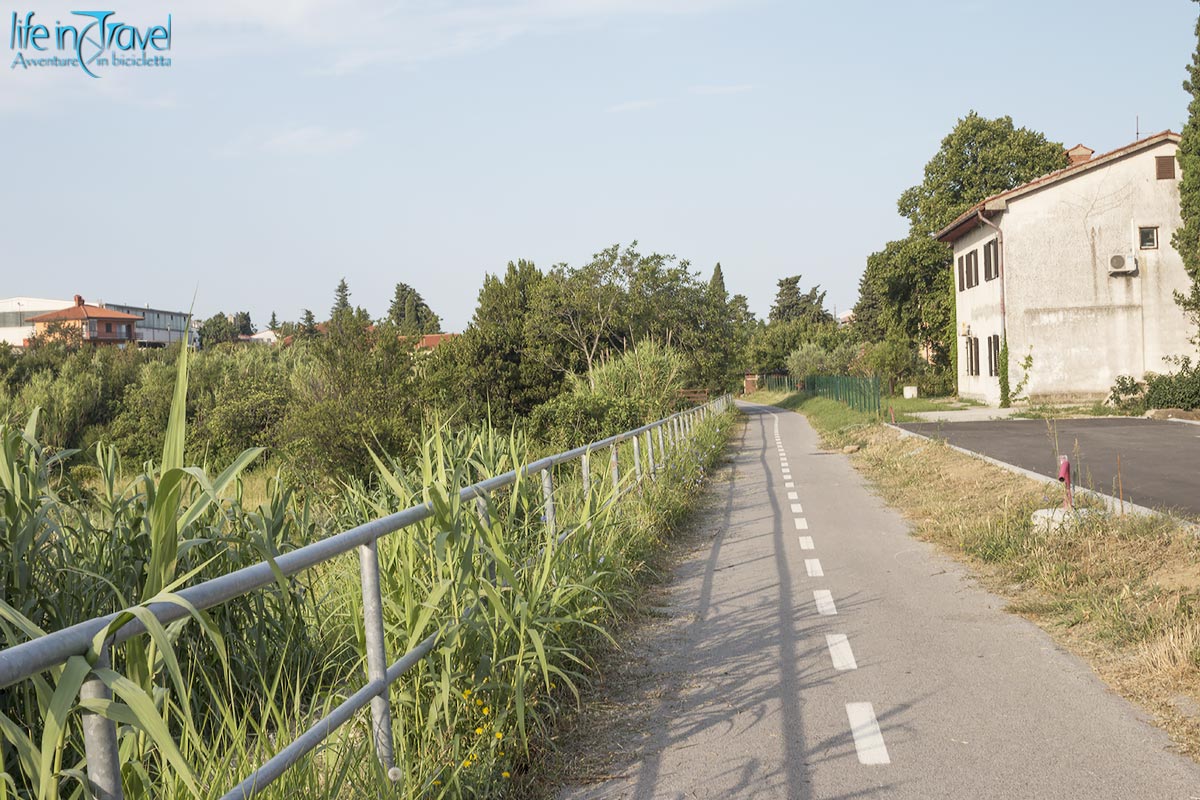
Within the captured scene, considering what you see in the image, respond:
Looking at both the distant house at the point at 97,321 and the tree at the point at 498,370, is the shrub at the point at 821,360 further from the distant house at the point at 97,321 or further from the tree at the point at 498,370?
the distant house at the point at 97,321

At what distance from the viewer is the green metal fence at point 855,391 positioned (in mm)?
32656

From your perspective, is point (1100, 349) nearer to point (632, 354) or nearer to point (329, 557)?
point (632, 354)

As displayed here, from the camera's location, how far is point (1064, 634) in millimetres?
6484

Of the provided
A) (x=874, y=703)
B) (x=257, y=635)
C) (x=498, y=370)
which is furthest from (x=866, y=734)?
(x=498, y=370)

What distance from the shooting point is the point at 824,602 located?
7719 millimetres

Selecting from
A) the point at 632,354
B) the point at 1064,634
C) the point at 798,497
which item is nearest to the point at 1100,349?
the point at 632,354

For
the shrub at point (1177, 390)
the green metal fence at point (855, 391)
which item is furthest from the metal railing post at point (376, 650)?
the shrub at point (1177, 390)

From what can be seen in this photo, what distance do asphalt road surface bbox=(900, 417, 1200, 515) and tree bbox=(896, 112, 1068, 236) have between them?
23.9 metres

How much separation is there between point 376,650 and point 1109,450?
1800 cm

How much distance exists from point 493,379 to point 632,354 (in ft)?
81.7

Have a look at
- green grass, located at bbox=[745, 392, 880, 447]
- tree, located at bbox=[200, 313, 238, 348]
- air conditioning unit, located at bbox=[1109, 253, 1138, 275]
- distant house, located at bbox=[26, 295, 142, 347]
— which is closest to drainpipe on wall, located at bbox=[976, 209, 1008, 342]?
air conditioning unit, located at bbox=[1109, 253, 1138, 275]

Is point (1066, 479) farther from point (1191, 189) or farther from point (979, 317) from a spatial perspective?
point (979, 317)

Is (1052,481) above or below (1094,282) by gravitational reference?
below

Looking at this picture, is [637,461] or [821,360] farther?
[821,360]
